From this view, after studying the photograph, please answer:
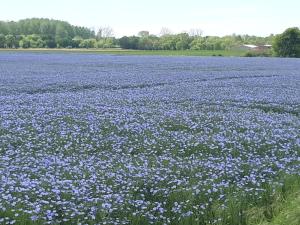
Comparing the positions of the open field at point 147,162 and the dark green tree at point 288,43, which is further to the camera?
the dark green tree at point 288,43

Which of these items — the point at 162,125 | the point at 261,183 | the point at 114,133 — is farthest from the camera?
the point at 162,125

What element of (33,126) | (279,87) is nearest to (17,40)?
(279,87)

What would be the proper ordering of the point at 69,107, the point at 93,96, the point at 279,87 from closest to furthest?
the point at 69,107 < the point at 93,96 < the point at 279,87

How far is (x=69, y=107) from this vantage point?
17047 mm

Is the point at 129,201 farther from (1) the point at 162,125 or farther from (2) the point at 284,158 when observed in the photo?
(1) the point at 162,125

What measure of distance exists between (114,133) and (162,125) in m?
1.89

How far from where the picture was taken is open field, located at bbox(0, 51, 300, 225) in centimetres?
660

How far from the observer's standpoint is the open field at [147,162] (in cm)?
660

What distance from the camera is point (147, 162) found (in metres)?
9.20

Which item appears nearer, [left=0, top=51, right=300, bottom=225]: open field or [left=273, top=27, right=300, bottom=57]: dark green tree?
[left=0, top=51, right=300, bottom=225]: open field

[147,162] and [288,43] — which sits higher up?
[288,43]

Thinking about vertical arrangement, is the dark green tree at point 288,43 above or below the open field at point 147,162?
above

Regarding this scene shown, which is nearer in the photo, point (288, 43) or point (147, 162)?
point (147, 162)

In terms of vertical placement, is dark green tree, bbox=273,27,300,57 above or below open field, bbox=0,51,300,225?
above
